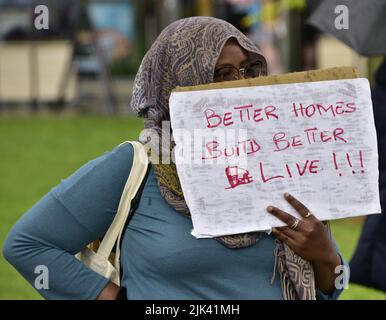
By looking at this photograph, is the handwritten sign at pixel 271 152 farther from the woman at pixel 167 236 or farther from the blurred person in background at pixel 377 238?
the blurred person in background at pixel 377 238

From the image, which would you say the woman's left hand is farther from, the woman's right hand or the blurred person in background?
the blurred person in background

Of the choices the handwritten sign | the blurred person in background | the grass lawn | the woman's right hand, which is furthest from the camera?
the grass lawn

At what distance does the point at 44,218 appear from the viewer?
104 inches

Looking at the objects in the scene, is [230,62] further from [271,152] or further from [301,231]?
[301,231]

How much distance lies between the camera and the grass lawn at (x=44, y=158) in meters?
7.21

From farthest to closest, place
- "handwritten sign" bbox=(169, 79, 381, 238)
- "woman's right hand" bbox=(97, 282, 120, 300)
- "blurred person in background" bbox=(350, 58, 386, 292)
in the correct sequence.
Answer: "blurred person in background" bbox=(350, 58, 386, 292), "woman's right hand" bbox=(97, 282, 120, 300), "handwritten sign" bbox=(169, 79, 381, 238)

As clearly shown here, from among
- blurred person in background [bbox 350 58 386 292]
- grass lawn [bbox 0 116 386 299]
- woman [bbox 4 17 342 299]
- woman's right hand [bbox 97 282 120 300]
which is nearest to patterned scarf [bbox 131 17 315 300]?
woman [bbox 4 17 342 299]

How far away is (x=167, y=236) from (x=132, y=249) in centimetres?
11

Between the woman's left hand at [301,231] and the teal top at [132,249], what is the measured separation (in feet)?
0.18

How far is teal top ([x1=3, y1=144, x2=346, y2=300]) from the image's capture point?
2582 mm

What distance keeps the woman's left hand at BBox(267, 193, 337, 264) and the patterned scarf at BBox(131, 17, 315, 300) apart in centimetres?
3

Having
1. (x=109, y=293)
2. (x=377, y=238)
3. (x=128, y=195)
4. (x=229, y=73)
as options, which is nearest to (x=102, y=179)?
(x=128, y=195)

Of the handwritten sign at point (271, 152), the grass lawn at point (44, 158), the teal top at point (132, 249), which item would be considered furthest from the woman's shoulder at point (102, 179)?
the grass lawn at point (44, 158)
